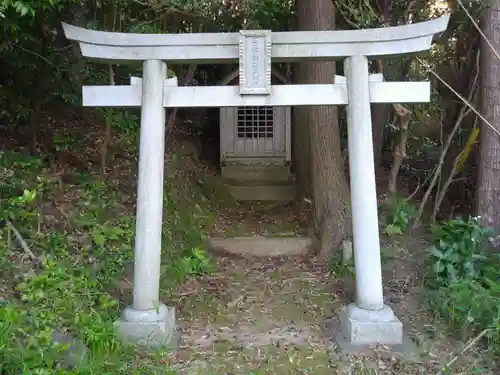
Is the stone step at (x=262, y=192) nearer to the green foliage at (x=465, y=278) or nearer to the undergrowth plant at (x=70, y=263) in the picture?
the undergrowth plant at (x=70, y=263)

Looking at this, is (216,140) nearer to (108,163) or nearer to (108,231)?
(108,163)

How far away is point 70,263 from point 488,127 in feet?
15.1

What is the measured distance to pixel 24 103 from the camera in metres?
6.78

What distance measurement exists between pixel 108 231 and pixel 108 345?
193 cm

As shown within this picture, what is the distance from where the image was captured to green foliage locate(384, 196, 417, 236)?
6.75m

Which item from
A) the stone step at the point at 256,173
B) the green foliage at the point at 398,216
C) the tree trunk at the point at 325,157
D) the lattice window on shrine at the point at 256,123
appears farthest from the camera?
the lattice window on shrine at the point at 256,123

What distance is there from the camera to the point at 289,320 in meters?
5.31

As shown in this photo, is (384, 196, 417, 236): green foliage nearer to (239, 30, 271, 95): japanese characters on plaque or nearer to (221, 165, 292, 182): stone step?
(239, 30, 271, 95): japanese characters on plaque

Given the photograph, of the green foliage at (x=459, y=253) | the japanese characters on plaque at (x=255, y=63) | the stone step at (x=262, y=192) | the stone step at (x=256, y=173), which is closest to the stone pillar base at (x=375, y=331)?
the green foliage at (x=459, y=253)

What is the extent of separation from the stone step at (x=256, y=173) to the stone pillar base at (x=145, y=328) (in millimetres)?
6551

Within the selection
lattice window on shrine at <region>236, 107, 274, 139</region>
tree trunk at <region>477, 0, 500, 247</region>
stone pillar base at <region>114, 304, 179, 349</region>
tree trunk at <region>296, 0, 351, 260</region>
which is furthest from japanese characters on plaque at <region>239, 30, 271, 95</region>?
lattice window on shrine at <region>236, 107, 274, 139</region>

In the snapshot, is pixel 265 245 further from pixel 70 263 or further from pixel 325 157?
pixel 70 263

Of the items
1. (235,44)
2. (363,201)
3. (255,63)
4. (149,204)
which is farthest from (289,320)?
(235,44)

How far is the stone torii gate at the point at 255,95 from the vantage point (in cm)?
455
